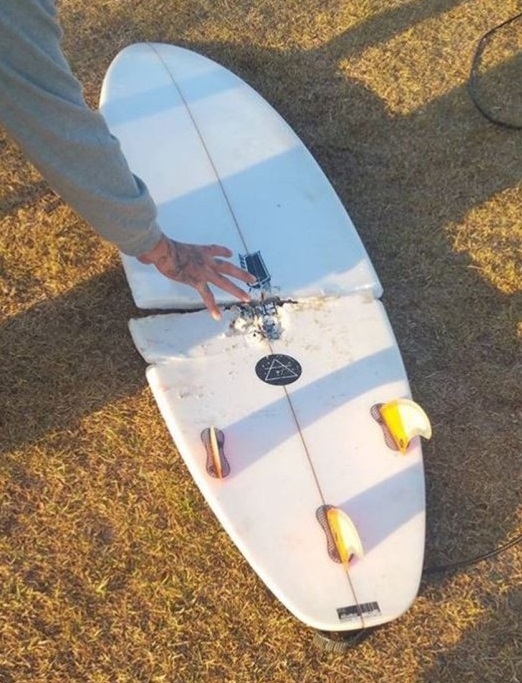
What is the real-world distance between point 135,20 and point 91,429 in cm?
193

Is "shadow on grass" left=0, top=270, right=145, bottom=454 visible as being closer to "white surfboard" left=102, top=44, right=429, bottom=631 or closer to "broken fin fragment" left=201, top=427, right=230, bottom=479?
"white surfboard" left=102, top=44, right=429, bottom=631

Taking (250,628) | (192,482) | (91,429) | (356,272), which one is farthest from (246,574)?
(356,272)

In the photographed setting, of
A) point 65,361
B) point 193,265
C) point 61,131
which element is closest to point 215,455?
point 193,265

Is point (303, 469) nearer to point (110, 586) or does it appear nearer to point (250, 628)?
point (250, 628)

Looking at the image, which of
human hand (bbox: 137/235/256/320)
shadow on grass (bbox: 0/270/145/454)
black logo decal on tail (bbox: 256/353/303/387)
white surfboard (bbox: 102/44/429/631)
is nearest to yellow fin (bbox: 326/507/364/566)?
white surfboard (bbox: 102/44/429/631)

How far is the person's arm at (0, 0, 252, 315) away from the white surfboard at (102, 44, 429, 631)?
611 mm

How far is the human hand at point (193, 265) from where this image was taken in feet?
5.28

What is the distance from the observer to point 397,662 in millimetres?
1896

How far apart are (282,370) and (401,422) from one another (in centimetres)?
35

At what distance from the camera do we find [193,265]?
1.72 m

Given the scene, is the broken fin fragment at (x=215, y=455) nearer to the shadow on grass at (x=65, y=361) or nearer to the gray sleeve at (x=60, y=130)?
the shadow on grass at (x=65, y=361)

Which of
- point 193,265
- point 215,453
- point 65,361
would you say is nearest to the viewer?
point 193,265

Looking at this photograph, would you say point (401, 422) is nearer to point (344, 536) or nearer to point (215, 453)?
point (344, 536)

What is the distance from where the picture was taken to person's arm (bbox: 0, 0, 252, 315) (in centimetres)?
115
